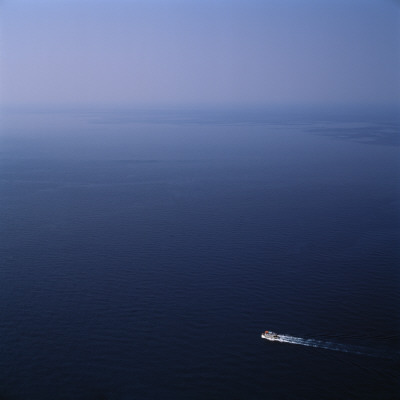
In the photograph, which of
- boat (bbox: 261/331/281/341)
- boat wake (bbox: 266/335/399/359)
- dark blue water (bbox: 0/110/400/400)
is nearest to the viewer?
dark blue water (bbox: 0/110/400/400)

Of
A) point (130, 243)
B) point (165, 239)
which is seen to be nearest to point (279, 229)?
point (165, 239)

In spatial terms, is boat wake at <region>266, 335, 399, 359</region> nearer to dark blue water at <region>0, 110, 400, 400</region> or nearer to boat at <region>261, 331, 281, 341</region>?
dark blue water at <region>0, 110, 400, 400</region>

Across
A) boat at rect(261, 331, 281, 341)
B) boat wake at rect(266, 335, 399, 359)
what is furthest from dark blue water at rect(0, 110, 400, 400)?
boat at rect(261, 331, 281, 341)

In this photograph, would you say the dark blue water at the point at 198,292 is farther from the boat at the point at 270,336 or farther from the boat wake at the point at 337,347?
the boat at the point at 270,336

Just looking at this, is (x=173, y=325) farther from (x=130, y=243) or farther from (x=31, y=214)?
(x=31, y=214)

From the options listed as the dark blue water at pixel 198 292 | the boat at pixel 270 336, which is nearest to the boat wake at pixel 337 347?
the dark blue water at pixel 198 292

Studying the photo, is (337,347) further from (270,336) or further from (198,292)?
(198,292)

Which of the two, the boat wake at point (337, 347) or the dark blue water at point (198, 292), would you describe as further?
the boat wake at point (337, 347)
